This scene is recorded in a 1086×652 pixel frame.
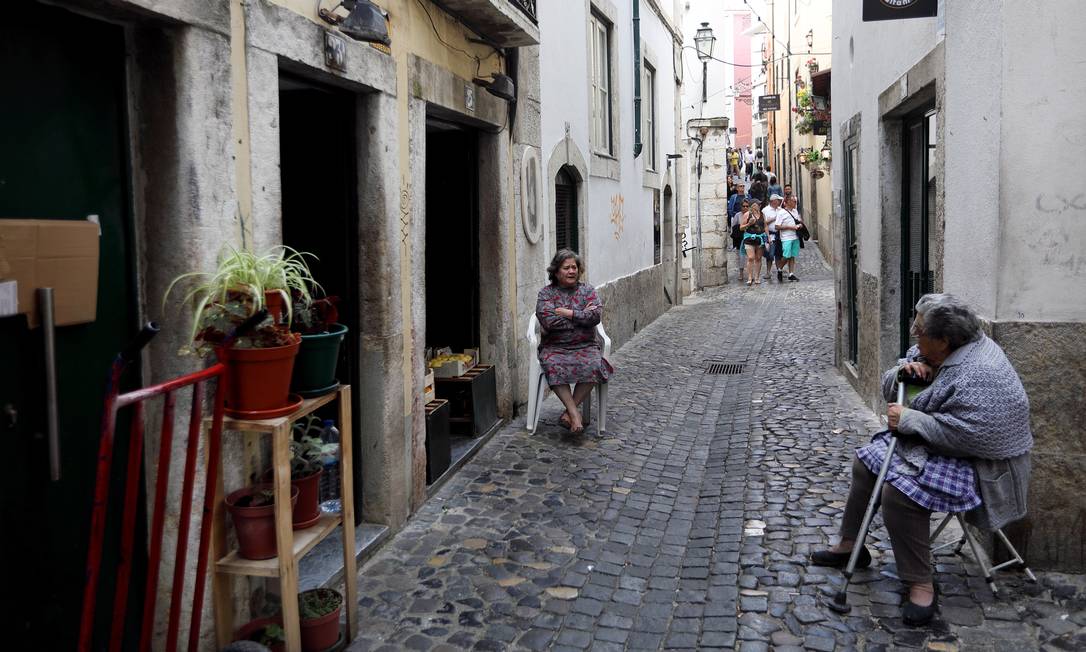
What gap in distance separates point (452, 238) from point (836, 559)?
4.00 metres

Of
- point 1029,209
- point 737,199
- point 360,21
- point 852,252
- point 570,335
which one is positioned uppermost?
point 737,199

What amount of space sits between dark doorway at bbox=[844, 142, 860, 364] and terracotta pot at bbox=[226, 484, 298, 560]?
681 cm

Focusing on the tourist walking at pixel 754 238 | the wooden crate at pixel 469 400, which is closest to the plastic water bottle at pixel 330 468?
the wooden crate at pixel 469 400

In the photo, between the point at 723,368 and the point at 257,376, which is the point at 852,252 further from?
the point at 257,376

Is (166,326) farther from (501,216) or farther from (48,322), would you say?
(501,216)

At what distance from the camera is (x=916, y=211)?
7.16m

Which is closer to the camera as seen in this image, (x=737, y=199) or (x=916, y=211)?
(x=916, y=211)

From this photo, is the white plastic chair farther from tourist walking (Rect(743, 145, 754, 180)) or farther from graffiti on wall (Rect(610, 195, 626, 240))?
tourist walking (Rect(743, 145, 754, 180))

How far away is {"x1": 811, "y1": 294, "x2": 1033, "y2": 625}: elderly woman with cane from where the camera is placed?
3820mm

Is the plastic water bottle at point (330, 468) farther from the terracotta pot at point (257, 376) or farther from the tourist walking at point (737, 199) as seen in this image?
the tourist walking at point (737, 199)

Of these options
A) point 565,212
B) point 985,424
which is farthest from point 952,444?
point 565,212

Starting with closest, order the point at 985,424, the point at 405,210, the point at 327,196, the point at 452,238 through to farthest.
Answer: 1. the point at 985,424
2. the point at 327,196
3. the point at 405,210
4. the point at 452,238

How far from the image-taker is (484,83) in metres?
6.81

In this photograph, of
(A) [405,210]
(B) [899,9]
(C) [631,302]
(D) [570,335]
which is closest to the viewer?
(A) [405,210]
